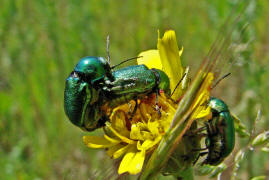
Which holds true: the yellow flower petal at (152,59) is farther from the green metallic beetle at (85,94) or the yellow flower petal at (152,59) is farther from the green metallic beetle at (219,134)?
the green metallic beetle at (219,134)

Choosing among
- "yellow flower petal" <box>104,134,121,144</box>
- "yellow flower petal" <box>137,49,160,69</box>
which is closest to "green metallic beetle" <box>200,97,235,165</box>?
"yellow flower petal" <box>104,134,121,144</box>

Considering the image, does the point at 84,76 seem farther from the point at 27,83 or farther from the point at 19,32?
the point at 19,32

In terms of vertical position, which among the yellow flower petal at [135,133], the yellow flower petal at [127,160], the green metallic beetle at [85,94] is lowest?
the yellow flower petal at [127,160]

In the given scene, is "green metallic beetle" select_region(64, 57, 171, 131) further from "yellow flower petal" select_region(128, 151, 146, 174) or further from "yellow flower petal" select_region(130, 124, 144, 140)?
"yellow flower petal" select_region(128, 151, 146, 174)

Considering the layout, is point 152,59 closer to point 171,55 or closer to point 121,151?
point 171,55

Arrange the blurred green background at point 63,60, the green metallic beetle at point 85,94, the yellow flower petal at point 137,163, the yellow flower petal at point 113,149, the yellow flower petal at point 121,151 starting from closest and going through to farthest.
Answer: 1. the yellow flower petal at point 137,163
2. the yellow flower petal at point 121,151
3. the yellow flower petal at point 113,149
4. the green metallic beetle at point 85,94
5. the blurred green background at point 63,60

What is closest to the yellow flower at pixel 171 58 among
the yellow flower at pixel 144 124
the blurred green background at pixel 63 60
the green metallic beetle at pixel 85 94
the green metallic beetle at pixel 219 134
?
the yellow flower at pixel 144 124
